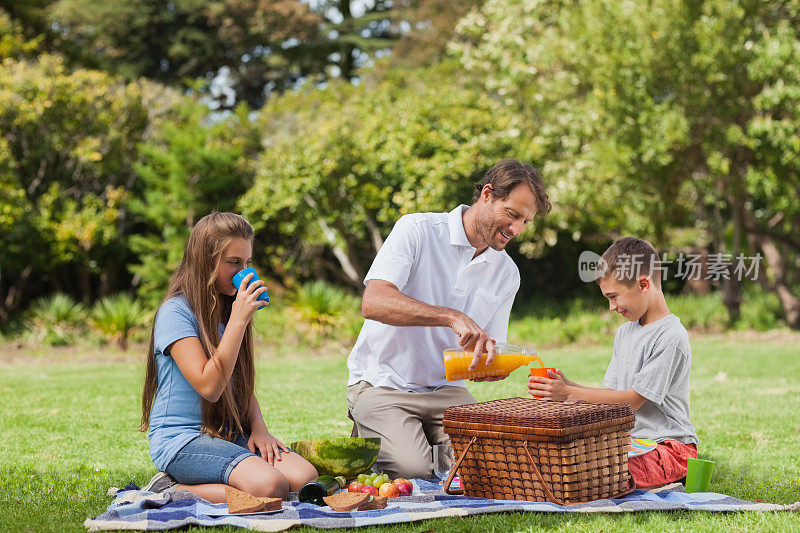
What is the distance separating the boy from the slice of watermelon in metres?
0.83

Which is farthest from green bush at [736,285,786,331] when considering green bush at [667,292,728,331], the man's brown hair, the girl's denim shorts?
the girl's denim shorts

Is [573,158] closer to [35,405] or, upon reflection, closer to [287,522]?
[35,405]

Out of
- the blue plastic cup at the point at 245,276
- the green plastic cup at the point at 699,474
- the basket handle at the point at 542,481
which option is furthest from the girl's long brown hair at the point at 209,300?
the green plastic cup at the point at 699,474

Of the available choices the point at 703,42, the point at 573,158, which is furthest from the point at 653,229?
the point at 703,42

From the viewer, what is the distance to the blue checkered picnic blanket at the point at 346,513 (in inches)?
137

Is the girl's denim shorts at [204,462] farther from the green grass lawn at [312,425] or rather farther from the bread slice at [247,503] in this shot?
the green grass lawn at [312,425]

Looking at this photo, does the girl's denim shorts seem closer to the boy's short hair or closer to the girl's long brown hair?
the girl's long brown hair

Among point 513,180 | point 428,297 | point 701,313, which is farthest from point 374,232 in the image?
point 513,180

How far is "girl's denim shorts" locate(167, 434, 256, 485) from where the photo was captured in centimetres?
382

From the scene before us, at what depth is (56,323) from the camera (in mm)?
13055

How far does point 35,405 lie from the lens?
769cm

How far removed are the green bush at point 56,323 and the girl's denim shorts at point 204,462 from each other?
964 cm

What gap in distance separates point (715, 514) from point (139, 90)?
12973 mm

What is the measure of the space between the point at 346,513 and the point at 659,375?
165 centimetres
